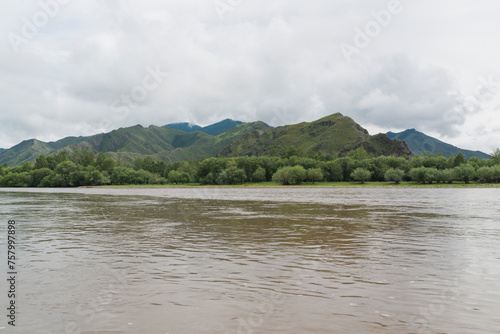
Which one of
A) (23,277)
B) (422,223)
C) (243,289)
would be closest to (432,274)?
(243,289)

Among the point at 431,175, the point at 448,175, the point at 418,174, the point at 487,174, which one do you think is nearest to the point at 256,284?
the point at 431,175

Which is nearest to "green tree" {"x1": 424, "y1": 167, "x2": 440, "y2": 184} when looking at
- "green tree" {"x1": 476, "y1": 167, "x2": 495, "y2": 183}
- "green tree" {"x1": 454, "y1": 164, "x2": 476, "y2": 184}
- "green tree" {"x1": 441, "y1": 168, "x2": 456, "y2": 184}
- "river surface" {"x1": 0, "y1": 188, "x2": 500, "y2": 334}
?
"green tree" {"x1": 441, "y1": 168, "x2": 456, "y2": 184}

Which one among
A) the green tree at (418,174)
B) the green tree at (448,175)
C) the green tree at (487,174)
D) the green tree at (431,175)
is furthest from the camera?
the green tree at (418,174)

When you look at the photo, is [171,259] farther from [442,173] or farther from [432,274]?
[442,173]

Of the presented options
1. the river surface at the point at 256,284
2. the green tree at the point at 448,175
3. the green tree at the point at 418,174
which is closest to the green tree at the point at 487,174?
the green tree at the point at 448,175

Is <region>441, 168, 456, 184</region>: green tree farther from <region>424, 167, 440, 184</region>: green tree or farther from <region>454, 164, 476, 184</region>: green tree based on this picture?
<region>424, 167, 440, 184</region>: green tree

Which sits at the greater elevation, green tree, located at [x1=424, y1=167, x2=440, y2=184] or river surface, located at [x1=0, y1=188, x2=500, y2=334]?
green tree, located at [x1=424, y1=167, x2=440, y2=184]

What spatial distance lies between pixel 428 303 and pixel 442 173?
683 feet

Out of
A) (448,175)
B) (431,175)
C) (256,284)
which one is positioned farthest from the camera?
(431,175)

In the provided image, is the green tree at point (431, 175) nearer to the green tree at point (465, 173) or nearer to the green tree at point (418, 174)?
the green tree at point (418, 174)

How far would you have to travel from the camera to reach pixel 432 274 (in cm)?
1529

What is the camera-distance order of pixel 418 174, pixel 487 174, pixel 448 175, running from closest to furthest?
pixel 487 174 < pixel 448 175 < pixel 418 174

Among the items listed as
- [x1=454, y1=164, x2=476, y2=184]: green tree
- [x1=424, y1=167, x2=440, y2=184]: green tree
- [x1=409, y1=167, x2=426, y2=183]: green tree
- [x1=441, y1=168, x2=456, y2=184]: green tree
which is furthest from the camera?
[x1=409, y1=167, x2=426, y2=183]: green tree

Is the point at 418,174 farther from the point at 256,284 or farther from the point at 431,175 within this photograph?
the point at 256,284
